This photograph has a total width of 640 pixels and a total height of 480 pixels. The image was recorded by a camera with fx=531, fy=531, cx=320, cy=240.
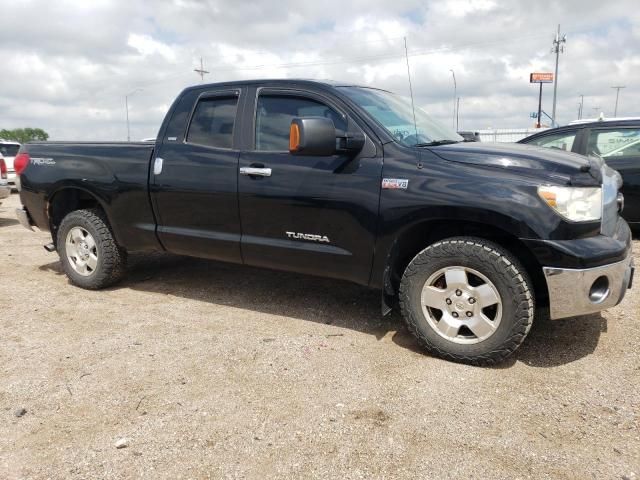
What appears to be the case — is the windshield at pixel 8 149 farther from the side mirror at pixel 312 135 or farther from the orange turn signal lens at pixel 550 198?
the orange turn signal lens at pixel 550 198

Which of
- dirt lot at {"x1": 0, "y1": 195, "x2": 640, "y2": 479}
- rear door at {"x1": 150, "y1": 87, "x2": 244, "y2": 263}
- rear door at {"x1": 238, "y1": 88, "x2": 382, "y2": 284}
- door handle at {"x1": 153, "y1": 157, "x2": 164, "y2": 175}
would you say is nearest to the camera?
dirt lot at {"x1": 0, "y1": 195, "x2": 640, "y2": 479}

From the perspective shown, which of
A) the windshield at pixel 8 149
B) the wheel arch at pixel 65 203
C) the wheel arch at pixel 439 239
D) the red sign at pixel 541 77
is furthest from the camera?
the red sign at pixel 541 77

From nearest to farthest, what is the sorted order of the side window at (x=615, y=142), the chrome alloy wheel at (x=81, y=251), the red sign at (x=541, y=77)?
the chrome alloy wheel at (x=81, y=251) < the side window at (x=615, y=142) < the red sign at (x=541, y=77)

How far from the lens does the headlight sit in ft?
10.0

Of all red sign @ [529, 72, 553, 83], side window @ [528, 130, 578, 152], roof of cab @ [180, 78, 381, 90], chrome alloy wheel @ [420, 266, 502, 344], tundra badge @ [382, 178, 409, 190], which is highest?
red sign @ [529, 72, 553, 83]

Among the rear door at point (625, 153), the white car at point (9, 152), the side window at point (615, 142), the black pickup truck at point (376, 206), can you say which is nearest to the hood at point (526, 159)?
the black pickup truck at point (376, 206)

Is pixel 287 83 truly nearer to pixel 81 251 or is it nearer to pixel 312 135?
pixel 312 135

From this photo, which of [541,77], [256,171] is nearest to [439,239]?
[256,171]

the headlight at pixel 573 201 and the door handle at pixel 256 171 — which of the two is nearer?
the headlight at pixel 573 201

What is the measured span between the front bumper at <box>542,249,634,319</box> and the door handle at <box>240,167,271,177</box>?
78.5 inches

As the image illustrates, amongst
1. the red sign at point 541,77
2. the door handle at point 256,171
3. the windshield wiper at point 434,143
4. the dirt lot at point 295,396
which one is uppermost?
the red sign at point 541,77

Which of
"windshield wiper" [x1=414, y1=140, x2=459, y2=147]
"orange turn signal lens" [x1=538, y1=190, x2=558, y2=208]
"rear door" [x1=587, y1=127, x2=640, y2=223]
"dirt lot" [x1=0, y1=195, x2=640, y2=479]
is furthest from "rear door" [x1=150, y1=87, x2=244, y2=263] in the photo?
"rear door" [x1=587, y1=127, x2=640, y2=223]

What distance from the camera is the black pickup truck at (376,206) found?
313 cm

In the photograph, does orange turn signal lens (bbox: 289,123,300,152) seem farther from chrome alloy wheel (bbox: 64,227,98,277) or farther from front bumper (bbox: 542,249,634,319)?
chrome alloy wheel (bbox: 64,227,98,277)
